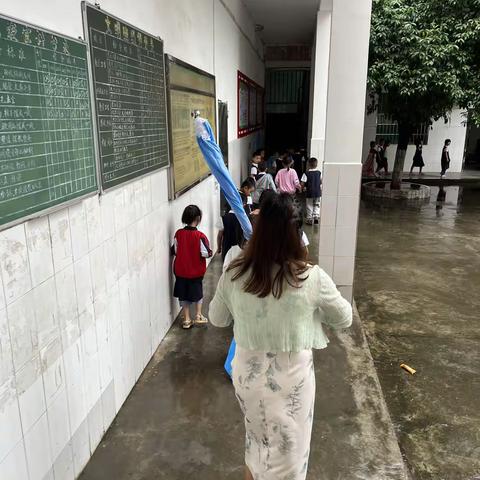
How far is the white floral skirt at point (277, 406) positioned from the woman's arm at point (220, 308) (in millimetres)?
164

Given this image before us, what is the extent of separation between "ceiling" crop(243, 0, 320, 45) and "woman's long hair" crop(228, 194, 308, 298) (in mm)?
8351

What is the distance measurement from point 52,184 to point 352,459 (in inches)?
88.9

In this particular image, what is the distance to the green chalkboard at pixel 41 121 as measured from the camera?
180 cm

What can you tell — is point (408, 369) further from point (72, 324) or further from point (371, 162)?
point (371, 162)

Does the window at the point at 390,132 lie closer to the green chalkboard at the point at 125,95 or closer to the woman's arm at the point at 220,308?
the green chalkboard at the point at 125,95

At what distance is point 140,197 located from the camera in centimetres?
333

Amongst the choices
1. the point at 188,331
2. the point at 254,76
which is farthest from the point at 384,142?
the point at 188,331

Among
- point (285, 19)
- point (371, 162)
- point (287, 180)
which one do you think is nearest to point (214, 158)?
point (287, 180)

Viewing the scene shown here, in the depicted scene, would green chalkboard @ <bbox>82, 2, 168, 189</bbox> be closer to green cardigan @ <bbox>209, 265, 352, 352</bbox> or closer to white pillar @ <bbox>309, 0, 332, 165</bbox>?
green cardigan @ <bbox>209, 265, 352, 352</bbox>

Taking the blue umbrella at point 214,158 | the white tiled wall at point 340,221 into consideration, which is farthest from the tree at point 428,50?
the blue umbrella at point 214,158

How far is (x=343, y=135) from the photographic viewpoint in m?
4.57

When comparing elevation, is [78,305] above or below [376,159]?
above

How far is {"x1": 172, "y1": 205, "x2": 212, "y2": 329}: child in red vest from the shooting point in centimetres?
396

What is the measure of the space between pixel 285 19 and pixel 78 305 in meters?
10.0
